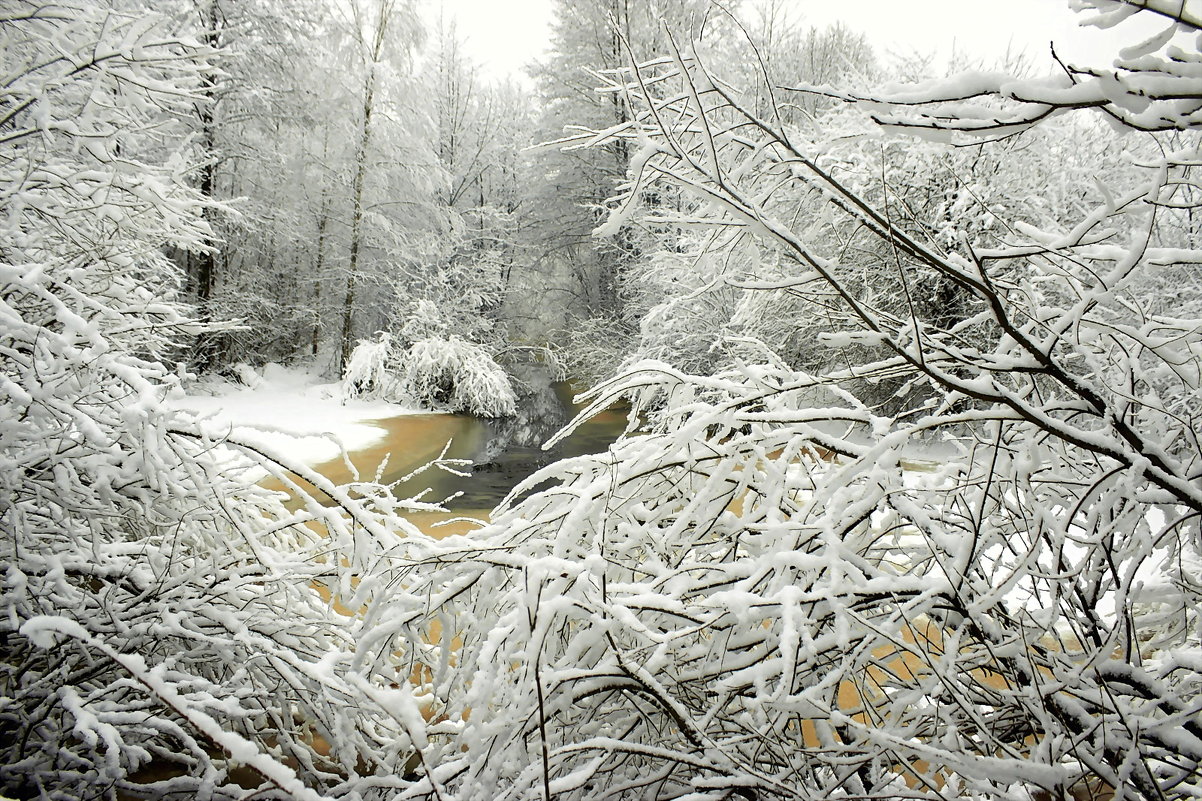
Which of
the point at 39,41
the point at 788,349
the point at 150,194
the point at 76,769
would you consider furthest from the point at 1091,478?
the point at 788,349

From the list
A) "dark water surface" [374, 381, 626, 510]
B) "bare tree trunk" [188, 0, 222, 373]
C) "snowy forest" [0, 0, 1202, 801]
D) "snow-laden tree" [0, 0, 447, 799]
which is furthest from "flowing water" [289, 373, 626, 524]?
"bare tree trunk" [188, 0, 222, 373]

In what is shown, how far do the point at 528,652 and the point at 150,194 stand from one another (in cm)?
251

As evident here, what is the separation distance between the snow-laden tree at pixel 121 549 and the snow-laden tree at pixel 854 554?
38 cm

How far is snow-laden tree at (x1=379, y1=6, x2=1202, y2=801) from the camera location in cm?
102

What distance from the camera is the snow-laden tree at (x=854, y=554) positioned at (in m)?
1.02

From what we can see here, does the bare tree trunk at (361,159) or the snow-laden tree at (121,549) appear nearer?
the snow-laden tree at (121,549)

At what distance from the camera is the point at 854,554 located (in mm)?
1325

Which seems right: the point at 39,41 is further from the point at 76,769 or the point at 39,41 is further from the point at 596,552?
the point at 596,552

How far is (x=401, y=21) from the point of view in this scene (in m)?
13.6

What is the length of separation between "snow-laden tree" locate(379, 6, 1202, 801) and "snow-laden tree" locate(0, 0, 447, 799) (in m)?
0.38

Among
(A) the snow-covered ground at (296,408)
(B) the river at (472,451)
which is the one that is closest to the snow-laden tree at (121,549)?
(B) the river at (472,451)

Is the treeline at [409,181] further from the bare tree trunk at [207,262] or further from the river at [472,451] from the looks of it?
the river at [472,451]

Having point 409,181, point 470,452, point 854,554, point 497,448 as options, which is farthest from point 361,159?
point 854,554

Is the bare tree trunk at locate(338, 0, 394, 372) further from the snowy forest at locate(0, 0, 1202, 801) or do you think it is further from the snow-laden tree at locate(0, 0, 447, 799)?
the snow-laden tree at locate(0, 0, 447, 799)
